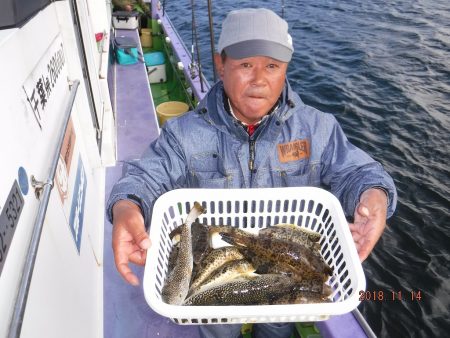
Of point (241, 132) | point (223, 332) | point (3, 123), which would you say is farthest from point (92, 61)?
point (223, 332)

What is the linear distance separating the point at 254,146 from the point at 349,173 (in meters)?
0.78

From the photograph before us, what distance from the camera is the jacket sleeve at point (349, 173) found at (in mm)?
2508

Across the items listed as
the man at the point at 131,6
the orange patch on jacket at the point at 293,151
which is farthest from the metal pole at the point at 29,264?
the man at the point at 131,6

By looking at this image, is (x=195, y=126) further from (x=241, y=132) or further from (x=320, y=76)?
(x=320, y=76)

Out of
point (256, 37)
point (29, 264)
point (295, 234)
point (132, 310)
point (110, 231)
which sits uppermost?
point (256, 37)

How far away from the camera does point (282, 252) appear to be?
8.61 ft

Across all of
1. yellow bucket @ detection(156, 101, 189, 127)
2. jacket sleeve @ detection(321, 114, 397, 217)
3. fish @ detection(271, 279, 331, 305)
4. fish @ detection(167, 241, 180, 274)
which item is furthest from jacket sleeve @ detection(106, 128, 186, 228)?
yellow bucket @ detection(156, 101, 189, 127)

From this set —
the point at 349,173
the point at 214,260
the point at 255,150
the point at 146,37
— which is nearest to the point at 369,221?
the point at 349,173

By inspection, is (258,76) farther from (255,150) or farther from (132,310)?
(132,310)

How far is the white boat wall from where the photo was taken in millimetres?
1658

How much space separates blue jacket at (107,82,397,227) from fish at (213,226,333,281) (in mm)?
465

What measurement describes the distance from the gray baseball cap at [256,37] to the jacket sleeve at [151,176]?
89cm

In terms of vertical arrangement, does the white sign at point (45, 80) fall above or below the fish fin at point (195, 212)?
above

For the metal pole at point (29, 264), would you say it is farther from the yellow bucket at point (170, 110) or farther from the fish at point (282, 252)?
the yellow bucket at point (170, 110)
